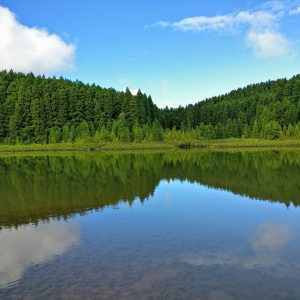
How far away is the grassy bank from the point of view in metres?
108

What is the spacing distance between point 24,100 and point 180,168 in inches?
3583

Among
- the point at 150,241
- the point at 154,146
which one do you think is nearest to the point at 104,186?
the point at 150,241

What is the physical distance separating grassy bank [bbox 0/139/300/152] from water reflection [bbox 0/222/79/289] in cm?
8668

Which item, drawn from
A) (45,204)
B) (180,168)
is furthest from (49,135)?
(45,204)

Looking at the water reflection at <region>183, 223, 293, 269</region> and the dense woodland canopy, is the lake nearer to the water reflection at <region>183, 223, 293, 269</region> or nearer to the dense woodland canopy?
the water reflection at <region>183, 223, 293, 269</region>

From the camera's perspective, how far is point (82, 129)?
116 metres

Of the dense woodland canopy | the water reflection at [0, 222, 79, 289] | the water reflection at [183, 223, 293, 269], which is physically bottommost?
the water reflection at [183, 223, 293, 269]

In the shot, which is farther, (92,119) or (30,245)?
(92,119)

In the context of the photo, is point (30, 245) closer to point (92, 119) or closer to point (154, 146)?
point (154, 146)

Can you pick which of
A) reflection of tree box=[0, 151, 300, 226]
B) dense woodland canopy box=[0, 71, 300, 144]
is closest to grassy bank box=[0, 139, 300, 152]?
dense woodland canopy box=[0, 71, 300, 144]

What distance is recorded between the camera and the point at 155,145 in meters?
110

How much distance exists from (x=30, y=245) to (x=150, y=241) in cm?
531

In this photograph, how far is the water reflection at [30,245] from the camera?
14543 millimetres

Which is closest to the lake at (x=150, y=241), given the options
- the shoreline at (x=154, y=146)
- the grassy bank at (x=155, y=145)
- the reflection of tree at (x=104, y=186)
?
the reflection of tree at (x=104, y=186)
